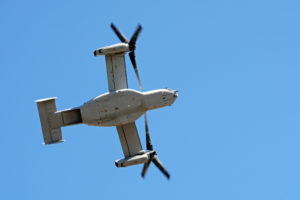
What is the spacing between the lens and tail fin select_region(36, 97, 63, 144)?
41562 mm

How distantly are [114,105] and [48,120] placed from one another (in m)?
5.39

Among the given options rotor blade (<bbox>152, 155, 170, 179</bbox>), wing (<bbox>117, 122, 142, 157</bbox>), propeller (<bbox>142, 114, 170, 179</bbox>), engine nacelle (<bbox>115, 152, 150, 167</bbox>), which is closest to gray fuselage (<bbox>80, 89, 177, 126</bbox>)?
wing (<bbox>117, 122, 142, 157</bbox>)

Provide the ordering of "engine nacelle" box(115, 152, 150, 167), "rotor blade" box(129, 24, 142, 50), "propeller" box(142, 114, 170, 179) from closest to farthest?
1. "rotor blade" box(129, 24, 142, 50)
2. "engine nacelle" box(115, 152, 150, 167)
3. "propeller" box(142, 114, 170, 179)

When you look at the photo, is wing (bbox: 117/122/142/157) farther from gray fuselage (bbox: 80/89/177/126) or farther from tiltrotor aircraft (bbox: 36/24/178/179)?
gray fuselage (bbox: 80/89/177/126)

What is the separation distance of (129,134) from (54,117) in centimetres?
643

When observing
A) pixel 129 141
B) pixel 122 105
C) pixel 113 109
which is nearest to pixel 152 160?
pixel 129 141

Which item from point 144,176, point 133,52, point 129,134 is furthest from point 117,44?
point 144,176

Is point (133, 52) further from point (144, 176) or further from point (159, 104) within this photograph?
point (144, 176)

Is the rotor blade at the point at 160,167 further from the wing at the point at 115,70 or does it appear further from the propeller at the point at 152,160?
the wing at the point at 115,70

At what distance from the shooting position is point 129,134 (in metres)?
43.9

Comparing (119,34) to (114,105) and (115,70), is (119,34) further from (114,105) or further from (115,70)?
(114,105)

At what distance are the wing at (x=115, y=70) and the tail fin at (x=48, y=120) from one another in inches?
195

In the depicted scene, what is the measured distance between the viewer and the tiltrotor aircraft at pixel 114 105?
4156cm

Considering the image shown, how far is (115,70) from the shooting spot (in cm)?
4275
